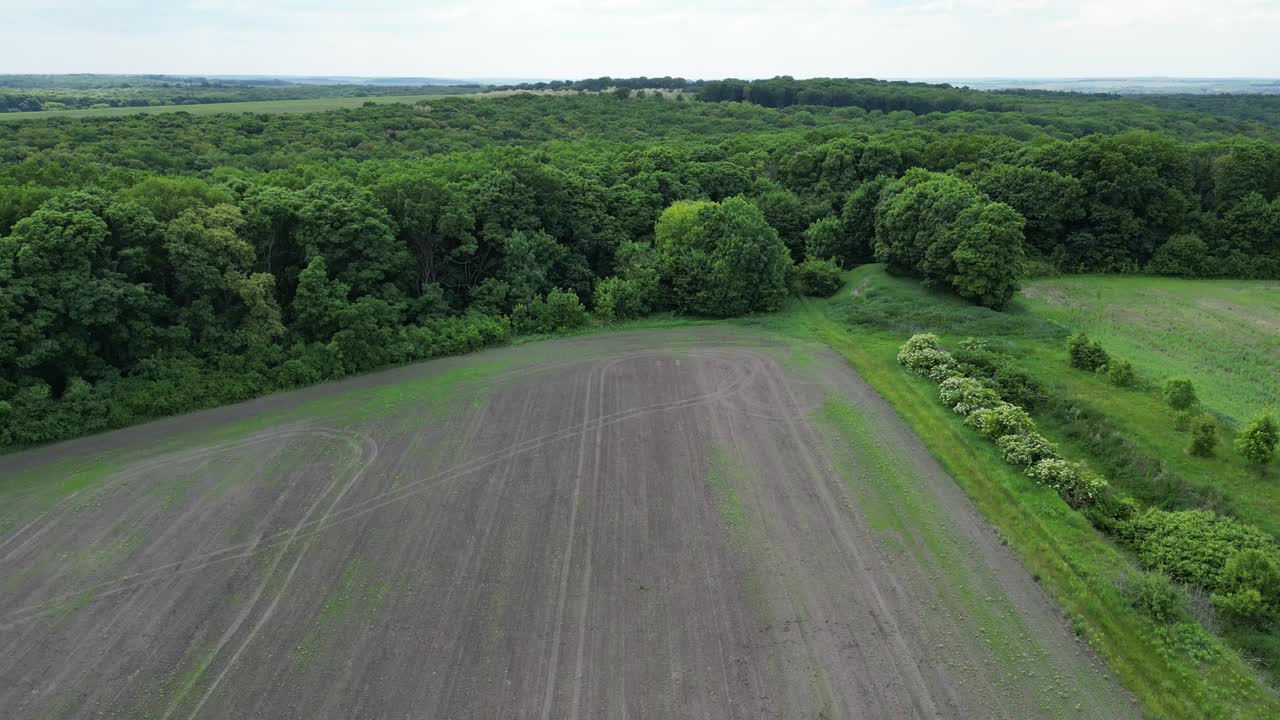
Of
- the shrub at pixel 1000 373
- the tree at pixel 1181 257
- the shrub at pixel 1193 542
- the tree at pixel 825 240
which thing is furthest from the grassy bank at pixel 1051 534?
the tree at pixel 1181 257

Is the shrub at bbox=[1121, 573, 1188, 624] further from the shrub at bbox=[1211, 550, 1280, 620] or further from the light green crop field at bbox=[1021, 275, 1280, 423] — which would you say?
the light green crop field at bbox=[1021, 275, 1280, 423]

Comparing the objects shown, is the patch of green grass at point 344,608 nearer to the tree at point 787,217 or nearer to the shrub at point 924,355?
the shrub at point 924,355

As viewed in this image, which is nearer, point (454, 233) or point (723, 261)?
point (454, 233)

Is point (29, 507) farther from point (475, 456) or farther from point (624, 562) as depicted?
point (624, 562)

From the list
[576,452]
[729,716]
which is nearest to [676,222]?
[576,452]

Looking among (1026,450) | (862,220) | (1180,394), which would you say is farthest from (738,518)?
(862,220)

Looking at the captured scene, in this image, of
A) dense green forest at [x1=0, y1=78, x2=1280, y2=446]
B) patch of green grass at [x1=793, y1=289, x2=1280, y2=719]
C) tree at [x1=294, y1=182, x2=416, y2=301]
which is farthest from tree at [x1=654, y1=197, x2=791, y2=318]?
tree at [x1=294, y1=182, x2=416, y2=301]

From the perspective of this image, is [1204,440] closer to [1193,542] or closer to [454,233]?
[1193,542]
